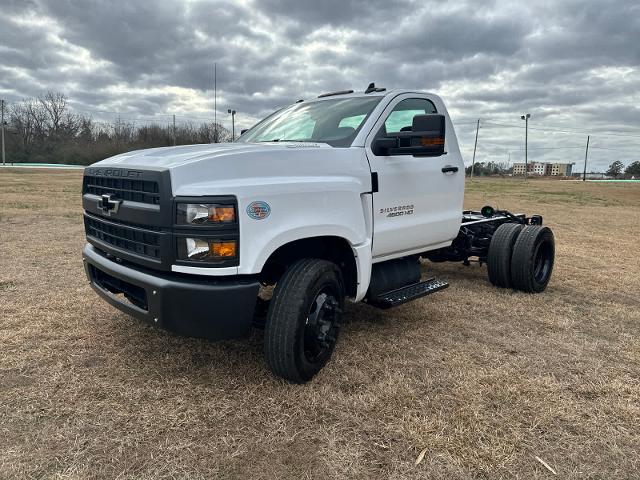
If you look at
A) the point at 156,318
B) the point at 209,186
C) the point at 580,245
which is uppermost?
the point at 209,186

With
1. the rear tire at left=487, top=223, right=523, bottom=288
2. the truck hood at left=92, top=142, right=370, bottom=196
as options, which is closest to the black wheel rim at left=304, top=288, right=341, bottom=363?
the truck hood at left=92, top=142, right=370, bottom=196

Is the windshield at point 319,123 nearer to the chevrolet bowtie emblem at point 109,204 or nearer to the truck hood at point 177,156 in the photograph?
the truck hood at point 177,156

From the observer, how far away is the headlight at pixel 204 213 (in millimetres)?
2717

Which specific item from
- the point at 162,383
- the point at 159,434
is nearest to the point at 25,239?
the point at 162,383

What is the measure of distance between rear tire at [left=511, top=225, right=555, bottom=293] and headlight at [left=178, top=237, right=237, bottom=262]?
13.0ft

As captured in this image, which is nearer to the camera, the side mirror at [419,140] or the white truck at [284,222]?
the white truck at [284,222]

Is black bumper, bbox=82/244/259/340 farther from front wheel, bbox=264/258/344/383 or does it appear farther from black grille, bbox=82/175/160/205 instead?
black grille, bbox=82/175/160/205

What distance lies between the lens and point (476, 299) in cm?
549

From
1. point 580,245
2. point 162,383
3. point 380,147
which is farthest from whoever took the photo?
point 580,245

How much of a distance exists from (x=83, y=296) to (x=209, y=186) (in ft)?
10.1

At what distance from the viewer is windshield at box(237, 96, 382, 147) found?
3.88 metres

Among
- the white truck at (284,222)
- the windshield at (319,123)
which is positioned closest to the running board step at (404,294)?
the white truck at (284,222)

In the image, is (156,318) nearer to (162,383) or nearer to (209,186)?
(162,383)

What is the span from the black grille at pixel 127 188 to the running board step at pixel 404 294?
191 cm
